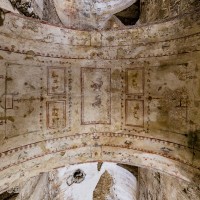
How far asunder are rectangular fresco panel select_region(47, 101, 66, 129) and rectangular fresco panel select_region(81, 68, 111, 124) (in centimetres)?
33

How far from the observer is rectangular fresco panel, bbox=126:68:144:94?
122 inches

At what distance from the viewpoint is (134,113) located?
317 cm

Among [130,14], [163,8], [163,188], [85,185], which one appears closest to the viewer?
[163,8]

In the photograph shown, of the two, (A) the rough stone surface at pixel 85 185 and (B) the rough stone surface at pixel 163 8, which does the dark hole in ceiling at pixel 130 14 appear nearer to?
(B) the rough stone surface at pixel 163 8

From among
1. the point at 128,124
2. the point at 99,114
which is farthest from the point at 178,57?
the point at 99,114

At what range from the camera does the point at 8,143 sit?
2.54 meters

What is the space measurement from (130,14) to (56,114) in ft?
10.8

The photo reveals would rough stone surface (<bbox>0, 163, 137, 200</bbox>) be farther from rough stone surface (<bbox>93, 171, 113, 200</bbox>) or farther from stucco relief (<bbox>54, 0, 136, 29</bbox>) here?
stucco relief (<bbox>54, 0, 136, 29</bbox>)

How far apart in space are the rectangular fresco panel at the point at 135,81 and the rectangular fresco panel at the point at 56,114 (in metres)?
1.07

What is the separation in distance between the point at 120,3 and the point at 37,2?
211cm

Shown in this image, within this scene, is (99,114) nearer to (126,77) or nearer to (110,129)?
(110,129)

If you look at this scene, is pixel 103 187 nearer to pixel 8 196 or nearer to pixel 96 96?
pixel 8 196

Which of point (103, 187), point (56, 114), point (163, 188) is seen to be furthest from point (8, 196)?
point (103, 187)

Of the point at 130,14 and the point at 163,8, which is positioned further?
the point at 130,14
